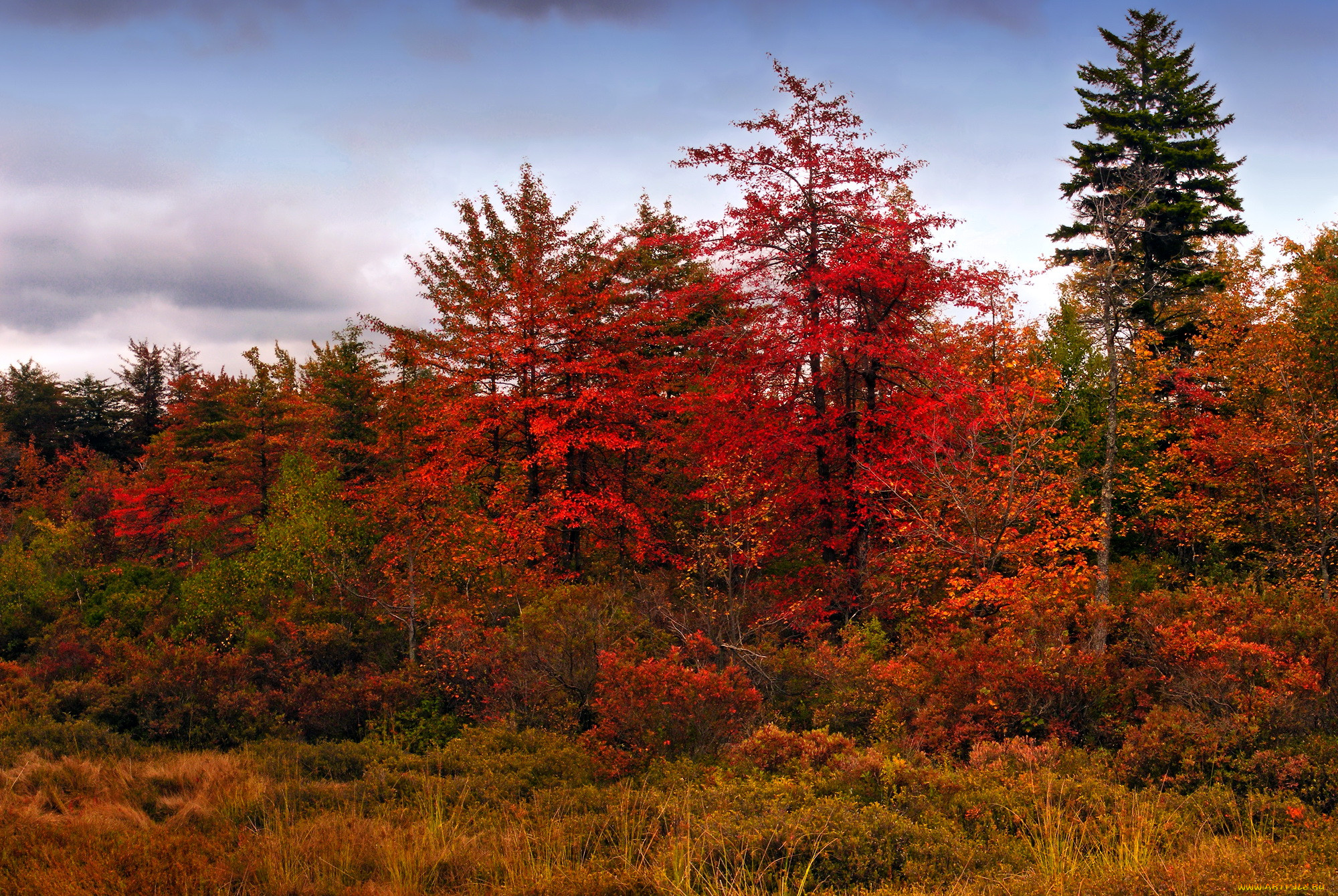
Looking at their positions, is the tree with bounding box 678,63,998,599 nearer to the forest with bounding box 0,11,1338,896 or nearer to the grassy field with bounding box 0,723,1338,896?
the forest with bounding box 0,11,1338,896

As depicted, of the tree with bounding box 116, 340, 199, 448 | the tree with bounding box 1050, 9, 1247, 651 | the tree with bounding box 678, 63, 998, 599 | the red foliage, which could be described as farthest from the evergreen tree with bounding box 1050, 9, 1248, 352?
the tree with bounding box 116, 340, 199, 448

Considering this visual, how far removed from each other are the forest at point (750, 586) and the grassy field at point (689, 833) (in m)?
0.05

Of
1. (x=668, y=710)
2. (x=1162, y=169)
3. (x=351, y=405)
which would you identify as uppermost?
(x=1162, y=169)

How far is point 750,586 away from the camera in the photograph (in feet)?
48.1

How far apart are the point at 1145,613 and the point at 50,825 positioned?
11.9m

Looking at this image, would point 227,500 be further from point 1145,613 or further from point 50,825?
point 1145,613

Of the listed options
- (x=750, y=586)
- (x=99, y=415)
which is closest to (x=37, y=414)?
(x=99, y=415)

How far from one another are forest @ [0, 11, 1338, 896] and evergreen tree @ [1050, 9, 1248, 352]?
15 cm

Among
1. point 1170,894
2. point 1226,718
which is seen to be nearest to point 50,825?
point 1170,894

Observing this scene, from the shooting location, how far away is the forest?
6.16 meters

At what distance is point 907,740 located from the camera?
28.1 ft

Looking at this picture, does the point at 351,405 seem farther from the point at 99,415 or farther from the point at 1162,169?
the point at 99,415

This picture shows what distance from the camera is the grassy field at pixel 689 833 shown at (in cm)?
511

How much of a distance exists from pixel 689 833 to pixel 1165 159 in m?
22.1
